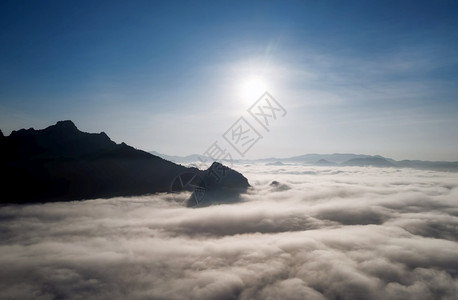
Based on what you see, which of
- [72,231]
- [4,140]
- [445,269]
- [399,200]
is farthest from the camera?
[399,200]

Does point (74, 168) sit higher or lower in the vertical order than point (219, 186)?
higher

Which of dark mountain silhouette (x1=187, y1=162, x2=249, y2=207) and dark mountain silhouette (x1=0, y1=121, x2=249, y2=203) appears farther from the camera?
dark mountain silhouette (x1=187, y1=162, x2=249, y2=207)

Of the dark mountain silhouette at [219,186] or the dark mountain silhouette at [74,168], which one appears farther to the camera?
the dark mountain silhouette at [219,186]

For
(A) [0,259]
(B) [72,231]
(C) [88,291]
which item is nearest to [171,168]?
(B) [72,231]

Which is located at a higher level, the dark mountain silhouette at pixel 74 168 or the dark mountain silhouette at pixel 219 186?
the dark mountain silhouette at pixel 74 168

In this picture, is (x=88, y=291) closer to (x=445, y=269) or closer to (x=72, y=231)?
(x=72, y=231)

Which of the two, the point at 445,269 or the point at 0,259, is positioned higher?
the point at 0,259

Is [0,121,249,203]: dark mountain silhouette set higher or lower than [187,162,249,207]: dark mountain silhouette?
higher

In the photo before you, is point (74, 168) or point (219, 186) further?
point (219, 186)
